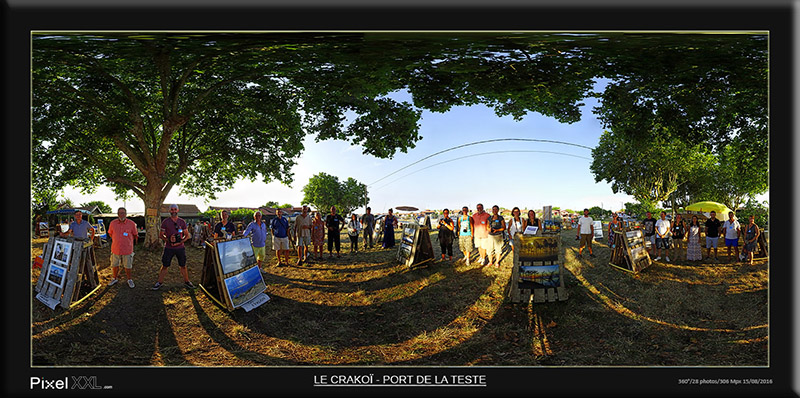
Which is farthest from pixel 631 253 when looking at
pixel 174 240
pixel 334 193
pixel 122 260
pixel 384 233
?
pixel 122 260

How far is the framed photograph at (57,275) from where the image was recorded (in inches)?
122

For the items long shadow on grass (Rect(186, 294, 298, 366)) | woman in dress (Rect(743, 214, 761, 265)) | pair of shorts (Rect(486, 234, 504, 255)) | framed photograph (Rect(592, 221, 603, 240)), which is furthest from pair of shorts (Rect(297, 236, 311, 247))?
woman in dress (Rect(743, 214, 761, 265))

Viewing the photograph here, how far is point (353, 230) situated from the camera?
4352mm

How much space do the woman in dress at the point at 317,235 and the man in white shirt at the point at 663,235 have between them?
562 centimetres

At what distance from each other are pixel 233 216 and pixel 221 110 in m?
1.53

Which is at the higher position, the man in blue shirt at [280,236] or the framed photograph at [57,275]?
the man in blue shirt at [280,236]

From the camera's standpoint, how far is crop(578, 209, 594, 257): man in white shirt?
420 cm

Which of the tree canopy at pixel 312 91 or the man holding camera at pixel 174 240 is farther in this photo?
the man holding camera at pixel 174 240

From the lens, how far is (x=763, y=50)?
295 centimetres

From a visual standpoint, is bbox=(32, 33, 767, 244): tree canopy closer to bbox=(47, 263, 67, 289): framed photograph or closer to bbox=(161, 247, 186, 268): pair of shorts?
bbox=(161, 247, 186, 268): pair of shorts

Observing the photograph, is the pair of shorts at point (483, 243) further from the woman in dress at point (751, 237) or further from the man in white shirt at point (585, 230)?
the woman in dress at point (751, 237)

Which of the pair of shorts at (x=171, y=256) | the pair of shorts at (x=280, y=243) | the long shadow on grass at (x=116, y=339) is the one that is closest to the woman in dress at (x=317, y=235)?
the pair of shorts at (x=280, y=243)

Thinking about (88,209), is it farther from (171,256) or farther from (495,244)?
(495,244)
